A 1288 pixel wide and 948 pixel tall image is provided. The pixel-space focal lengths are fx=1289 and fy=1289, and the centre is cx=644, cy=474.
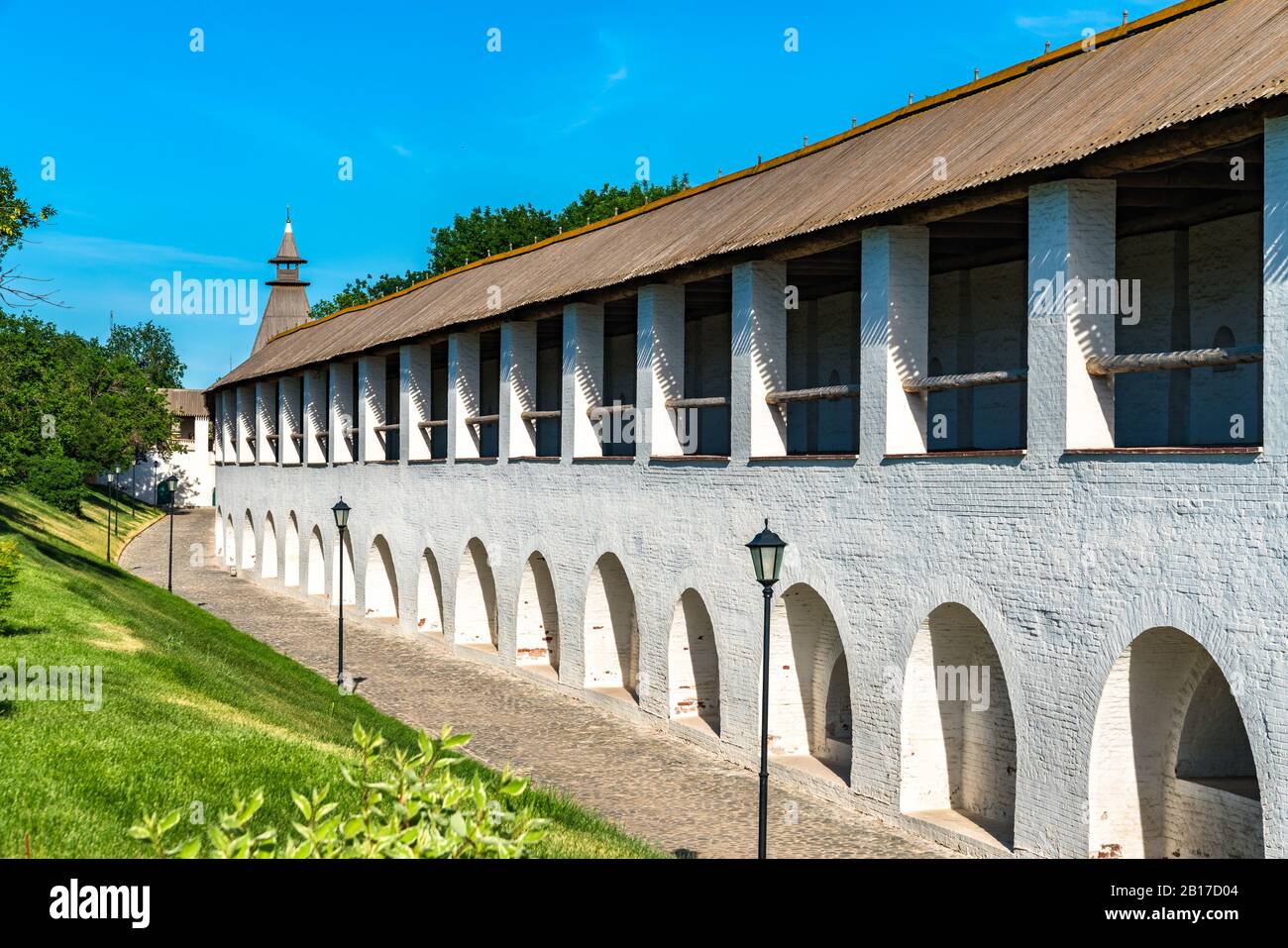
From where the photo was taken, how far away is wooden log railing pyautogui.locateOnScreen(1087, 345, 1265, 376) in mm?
10227

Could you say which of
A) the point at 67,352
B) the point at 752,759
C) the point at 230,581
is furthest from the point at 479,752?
the point at 67,352

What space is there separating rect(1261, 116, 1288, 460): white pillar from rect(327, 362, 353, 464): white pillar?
A: 26.5 meters

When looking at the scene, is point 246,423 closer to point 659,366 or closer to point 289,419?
point 289,419

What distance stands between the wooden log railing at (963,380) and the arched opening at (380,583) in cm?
1908

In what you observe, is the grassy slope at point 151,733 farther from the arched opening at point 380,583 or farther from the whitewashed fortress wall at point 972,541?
the arched opening at point 380,583

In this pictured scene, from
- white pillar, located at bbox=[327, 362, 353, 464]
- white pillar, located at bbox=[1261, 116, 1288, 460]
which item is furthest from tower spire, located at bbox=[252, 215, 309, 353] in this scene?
white pillar, located at bbox=[1261, 116, 1288, 460]

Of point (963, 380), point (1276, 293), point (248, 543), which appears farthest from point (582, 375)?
point (248, 543)

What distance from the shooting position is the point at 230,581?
40.9 meters

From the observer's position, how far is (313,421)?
3597 centimetres

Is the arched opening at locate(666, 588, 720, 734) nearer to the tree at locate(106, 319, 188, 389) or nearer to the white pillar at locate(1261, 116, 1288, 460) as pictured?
the white pillar at locate(1261, 116, 1288, 460)

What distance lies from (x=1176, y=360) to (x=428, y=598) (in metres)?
20.0

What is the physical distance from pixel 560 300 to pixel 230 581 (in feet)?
79.0

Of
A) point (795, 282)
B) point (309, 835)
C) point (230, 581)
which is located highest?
point (795, 282)
